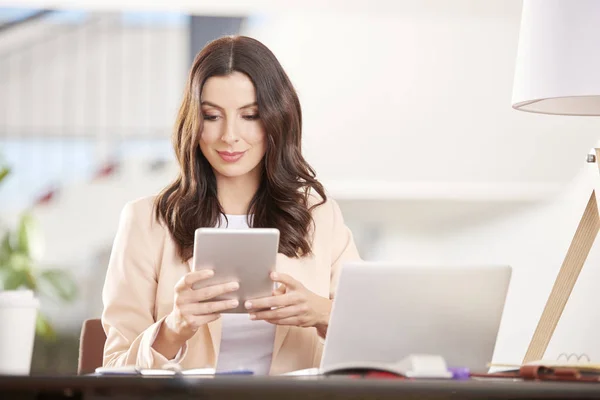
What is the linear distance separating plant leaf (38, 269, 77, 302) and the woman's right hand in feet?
10.8

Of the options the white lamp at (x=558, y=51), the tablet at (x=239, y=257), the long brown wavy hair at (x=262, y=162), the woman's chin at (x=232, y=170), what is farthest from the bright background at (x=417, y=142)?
the tablet at (x=239, y=257)

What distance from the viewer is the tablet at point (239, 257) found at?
152 centimetres

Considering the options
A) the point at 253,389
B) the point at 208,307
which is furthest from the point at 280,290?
the point at 253,389

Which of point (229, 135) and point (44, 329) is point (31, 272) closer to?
point (44, 329)

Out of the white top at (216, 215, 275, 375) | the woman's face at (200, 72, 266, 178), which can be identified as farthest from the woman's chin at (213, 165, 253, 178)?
the white top at (216, 215, 275, 375)

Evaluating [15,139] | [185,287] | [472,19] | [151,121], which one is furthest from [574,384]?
[15,139]

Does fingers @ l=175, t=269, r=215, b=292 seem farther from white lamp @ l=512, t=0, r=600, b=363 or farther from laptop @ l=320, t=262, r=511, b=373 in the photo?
white lamp @ l=512, t=0, r=600, b=363

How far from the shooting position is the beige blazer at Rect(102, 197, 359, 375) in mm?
2017

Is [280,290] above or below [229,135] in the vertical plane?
below

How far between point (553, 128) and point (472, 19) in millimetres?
751

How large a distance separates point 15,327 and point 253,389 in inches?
21.0

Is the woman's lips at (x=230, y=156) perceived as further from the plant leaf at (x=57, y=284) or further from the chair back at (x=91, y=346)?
the plant leaf at (x=57, y=284)

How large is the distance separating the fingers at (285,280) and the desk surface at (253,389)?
2.02ft

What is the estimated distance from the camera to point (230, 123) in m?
2.07
